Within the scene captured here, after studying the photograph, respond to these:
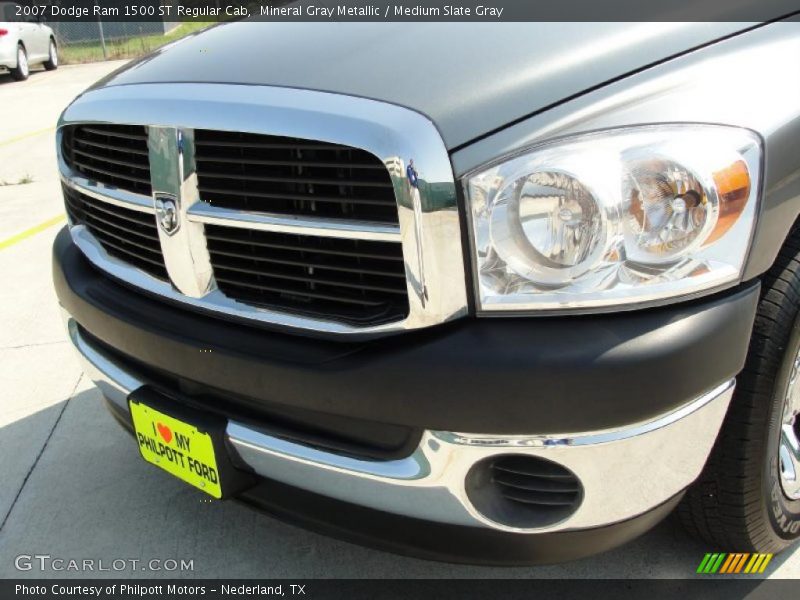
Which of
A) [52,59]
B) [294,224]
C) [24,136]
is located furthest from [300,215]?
[52,59]

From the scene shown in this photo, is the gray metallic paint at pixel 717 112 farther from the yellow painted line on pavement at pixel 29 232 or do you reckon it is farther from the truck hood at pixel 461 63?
the yellow painted line on pavement at pixel 29 232

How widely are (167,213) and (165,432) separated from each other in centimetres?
54

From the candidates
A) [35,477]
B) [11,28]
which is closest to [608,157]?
[35,477]

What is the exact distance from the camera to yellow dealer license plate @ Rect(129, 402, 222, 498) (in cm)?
187

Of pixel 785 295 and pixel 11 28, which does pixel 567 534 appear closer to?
pixel 785 295

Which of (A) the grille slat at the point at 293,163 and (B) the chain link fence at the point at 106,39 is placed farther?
(B) the chain link fence at the point at 106,39

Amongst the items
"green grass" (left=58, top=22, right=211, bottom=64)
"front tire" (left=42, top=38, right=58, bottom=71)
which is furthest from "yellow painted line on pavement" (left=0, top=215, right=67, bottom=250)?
"green grass" (left=58, top=22, right=211, bottom=64)

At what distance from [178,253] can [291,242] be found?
33 centimetres

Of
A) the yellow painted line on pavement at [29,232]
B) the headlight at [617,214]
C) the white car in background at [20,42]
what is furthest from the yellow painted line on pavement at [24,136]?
the headlight at [617,214]

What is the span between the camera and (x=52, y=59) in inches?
685

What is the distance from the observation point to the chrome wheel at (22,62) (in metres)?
15.2

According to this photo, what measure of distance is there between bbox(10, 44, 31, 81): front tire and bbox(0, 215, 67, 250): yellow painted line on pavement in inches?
435

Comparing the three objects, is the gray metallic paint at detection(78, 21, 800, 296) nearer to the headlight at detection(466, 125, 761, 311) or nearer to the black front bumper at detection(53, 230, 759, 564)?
the headlight at detection(466, 125, 761, 311)

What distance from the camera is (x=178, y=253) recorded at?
1894 mm
